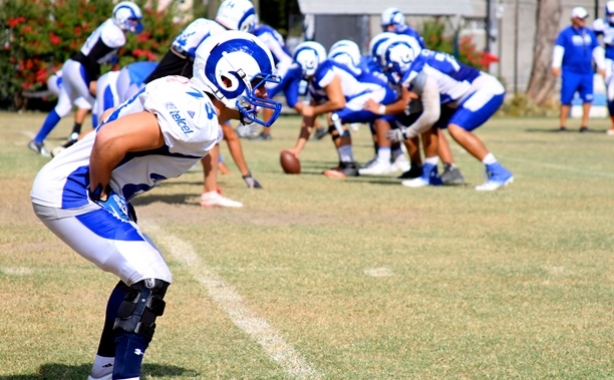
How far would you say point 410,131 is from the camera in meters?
10.9

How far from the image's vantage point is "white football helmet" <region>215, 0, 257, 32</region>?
27.8 ft

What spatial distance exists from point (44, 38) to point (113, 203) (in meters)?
20.7

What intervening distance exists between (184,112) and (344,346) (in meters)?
1.53

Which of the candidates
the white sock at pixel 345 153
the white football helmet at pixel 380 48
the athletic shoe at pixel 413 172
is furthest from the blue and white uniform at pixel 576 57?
the white football helmet at pixel 380 48

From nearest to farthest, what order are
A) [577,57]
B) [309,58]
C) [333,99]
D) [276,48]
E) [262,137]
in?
1. [309,58]
2. [333,99]
3. [276,48]
4. [262,137]
5. [577,57]

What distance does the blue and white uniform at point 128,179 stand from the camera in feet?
12.1

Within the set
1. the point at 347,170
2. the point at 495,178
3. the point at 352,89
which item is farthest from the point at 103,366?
the point at 352,89

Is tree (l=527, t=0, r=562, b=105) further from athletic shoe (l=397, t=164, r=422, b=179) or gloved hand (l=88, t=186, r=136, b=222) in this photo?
gloved hand (l=88, t=186, r=136, b=222)

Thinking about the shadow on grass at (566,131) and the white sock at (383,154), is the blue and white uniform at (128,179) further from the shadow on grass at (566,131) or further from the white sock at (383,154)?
the shadow on grass at (566,131)

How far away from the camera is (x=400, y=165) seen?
42.8 feet

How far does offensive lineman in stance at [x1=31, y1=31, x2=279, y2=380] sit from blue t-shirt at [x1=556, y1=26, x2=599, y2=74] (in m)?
16.0

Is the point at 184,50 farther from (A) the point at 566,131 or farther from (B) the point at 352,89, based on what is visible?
(A) the point at 566,131

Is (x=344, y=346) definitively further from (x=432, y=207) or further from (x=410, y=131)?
(x=410, y=131)

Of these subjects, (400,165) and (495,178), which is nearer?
(495,178)
